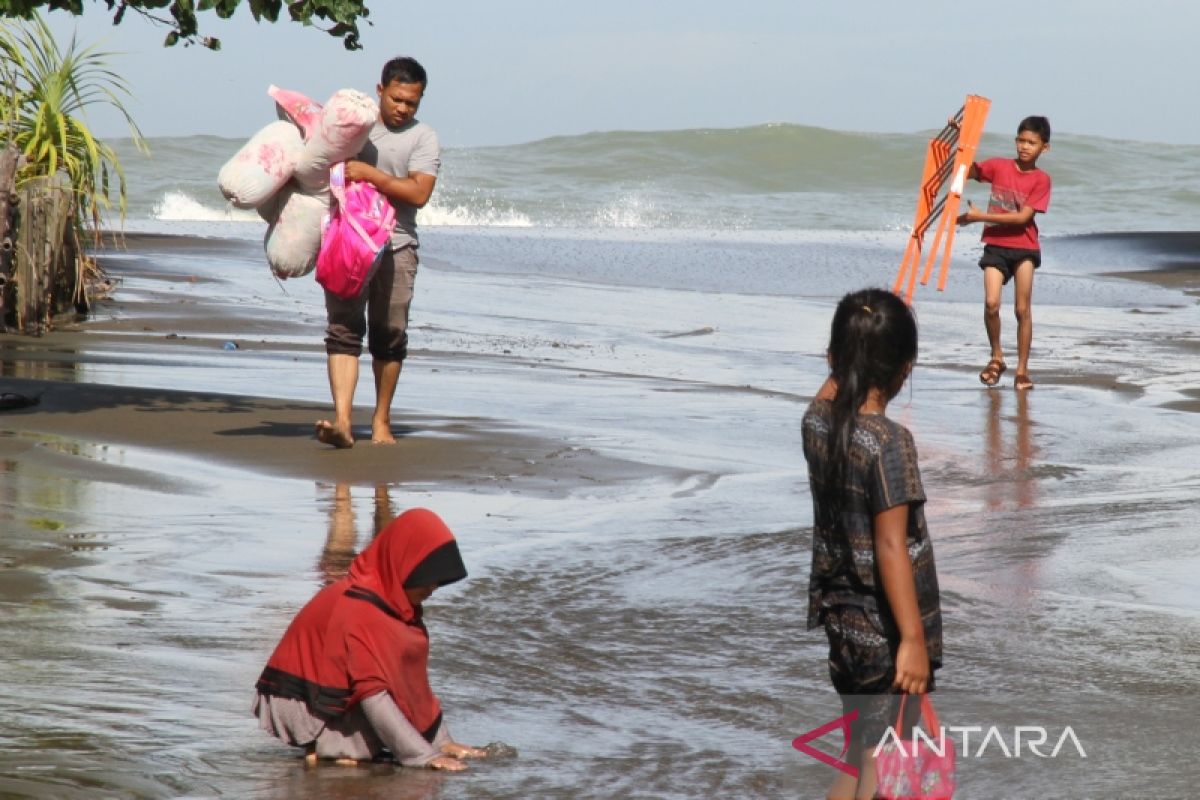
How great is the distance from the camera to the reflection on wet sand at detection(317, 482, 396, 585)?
609cm

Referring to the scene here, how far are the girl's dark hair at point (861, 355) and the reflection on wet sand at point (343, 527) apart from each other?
268cm

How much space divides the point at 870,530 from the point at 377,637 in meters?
1.28

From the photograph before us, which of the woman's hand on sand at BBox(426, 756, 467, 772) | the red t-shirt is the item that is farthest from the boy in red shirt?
the woman's hand on sand at BBox(426, 756, 467, 772)

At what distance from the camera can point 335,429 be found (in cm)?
831

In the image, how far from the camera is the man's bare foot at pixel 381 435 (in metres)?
8.56

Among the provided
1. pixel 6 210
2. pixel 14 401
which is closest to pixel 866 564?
pixel 14 401

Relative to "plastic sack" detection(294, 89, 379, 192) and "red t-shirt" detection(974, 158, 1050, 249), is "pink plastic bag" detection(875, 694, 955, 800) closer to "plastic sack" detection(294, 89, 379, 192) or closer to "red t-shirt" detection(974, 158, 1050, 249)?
"plastic sack" detection(294, 89, 379, 192)

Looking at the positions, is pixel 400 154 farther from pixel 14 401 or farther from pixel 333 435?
pixel 14 401

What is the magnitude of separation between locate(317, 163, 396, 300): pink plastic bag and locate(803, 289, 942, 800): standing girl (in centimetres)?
467

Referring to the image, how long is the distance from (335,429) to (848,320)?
4.98m

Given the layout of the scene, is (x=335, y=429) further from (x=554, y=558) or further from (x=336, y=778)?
(x=336, y=778)

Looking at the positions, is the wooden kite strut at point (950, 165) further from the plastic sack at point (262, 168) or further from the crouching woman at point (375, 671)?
the crouching woman at point (375, 671)

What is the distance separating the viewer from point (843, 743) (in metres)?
4.28

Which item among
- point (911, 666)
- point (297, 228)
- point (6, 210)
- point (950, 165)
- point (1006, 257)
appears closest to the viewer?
point (911, 666)
